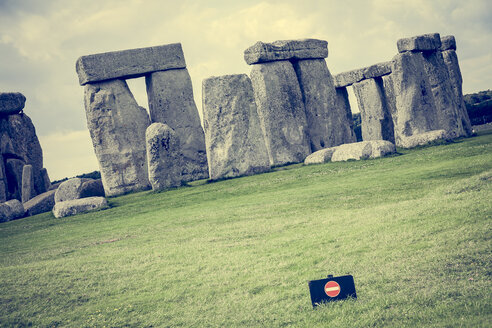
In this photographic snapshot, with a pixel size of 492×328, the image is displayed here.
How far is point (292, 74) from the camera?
23.3 m

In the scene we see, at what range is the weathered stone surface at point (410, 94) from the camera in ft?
68.0

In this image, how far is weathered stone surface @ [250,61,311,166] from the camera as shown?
72.4 ft

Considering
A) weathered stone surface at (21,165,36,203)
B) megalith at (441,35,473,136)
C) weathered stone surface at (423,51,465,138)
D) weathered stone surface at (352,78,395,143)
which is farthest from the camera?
weathered stone surface at (352,78,395,143)

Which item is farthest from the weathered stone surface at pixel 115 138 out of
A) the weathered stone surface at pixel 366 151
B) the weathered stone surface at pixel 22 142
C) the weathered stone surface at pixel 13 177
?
the weathered stone surface at pixel 366 151

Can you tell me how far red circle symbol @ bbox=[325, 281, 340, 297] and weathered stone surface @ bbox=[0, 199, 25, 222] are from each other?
15.4 meters

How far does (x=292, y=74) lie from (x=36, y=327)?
18.1 meters

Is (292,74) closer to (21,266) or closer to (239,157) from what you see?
(239,157)

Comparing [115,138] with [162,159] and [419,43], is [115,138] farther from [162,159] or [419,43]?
[419,43]

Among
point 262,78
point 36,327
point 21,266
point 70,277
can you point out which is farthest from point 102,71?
point 36,327

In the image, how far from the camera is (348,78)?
25.9 meters

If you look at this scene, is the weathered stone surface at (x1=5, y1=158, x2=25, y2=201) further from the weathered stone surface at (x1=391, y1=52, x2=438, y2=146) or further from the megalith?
the megalith

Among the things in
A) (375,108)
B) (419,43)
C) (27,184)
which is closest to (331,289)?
(419,43)

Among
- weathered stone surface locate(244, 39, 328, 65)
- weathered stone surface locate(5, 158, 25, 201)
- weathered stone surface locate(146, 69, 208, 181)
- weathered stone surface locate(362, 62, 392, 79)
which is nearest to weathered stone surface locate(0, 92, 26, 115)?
weathered stone surface locate(5, 158, 25, 201)

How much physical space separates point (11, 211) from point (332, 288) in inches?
616
